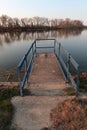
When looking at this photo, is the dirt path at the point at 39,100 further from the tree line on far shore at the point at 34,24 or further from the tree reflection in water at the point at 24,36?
the tree line on far shore at the point at 34,24

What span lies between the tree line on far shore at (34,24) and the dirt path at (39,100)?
2291 inches

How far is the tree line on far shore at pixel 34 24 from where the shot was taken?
72463 mm

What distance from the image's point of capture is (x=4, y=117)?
4223mm

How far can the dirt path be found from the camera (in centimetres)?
412

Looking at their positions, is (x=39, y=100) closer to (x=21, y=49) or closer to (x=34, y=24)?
(x=21, y=49)

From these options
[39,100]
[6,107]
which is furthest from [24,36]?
[6,107]

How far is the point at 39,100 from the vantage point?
16.4 feet

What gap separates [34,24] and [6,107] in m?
86.5

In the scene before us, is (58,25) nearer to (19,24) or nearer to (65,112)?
(19,24)

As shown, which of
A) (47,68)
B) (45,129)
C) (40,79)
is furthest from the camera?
(47,68)

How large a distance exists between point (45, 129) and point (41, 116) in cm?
50

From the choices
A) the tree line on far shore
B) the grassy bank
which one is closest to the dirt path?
the grassy bank

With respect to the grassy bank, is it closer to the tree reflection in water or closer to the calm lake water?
the calm lake water

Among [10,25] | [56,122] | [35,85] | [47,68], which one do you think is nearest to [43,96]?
[35,85]
